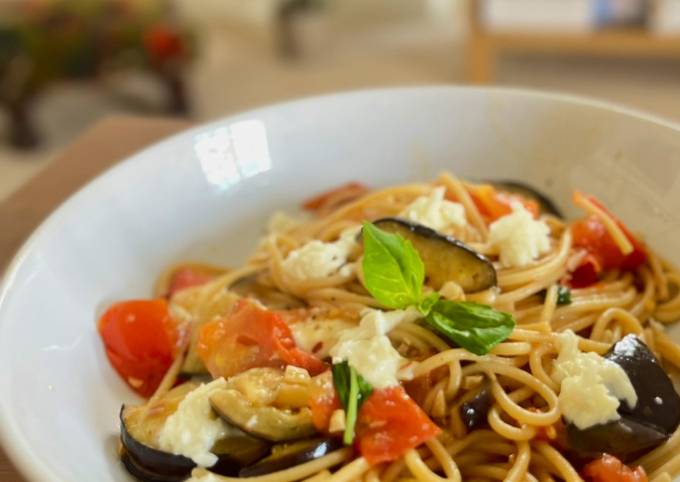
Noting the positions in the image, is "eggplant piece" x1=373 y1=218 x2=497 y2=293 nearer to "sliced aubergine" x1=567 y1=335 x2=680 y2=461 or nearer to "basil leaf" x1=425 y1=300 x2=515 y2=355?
"basil leaf" x1=425 y1=300 x2=515 y2=355

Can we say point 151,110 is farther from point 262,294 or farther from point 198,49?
point 262,294

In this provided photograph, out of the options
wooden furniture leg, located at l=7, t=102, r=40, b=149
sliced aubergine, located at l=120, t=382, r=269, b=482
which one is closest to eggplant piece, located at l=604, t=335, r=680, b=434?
sliced aubergine, located at l=120, t=382, r=269, b=482

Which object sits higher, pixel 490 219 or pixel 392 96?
pixel 392 96

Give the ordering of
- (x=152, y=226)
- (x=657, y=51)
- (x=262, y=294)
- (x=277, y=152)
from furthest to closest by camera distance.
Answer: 1. (x=657, y=51)
2. (x=277, y=152)
3. (x=152, y=226)
4. (x=262, y=294)

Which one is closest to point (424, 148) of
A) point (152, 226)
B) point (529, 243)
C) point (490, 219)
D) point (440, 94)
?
point (440, 94)

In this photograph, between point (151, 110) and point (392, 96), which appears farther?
point (151, 110)

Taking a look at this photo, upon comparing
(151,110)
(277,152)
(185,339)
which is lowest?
(151,110)

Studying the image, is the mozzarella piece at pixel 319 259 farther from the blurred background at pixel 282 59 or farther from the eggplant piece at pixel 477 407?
the blurred background at pixel 282 59
